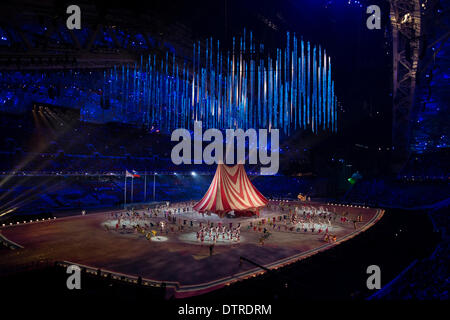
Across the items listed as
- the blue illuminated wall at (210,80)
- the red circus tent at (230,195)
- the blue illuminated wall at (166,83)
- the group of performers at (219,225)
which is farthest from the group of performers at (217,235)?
the blue illuminated wall at (210,80)

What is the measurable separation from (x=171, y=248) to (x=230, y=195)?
1090 centimetres

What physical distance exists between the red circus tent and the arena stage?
168 centimetres

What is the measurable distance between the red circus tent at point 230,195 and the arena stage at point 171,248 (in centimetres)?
168

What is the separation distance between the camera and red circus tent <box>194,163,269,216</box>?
26.4 meters

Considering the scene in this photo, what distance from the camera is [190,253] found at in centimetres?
1661

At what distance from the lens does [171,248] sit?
1762cm

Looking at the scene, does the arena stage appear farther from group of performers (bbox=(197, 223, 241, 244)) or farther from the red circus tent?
the red circus tent

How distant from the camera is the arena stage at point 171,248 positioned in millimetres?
13148

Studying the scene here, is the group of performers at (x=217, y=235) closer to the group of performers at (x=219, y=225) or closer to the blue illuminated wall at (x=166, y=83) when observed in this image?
the group of performers at (x=219, y=225)

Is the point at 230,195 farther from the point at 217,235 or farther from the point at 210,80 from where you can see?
the point at 210,80

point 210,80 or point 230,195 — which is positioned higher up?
point 210,80

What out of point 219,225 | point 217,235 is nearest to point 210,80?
point 219,225
